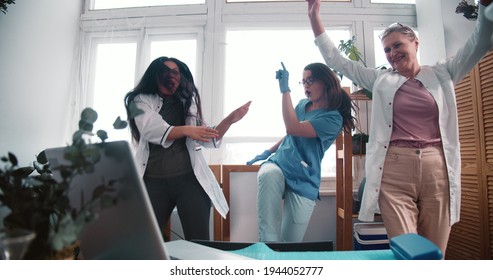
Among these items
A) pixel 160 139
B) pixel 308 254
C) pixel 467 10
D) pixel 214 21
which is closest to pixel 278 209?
pixel 308 254

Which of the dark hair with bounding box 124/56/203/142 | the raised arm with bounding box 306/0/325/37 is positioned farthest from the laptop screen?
the raised arm with bounding box 306/0/325/37

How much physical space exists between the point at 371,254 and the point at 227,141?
91 cm

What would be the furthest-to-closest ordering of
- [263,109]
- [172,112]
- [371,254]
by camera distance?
1. [263,109]
2. [172,112]
3. [371,254]

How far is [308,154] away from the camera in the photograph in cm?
96

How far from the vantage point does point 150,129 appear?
0.80m

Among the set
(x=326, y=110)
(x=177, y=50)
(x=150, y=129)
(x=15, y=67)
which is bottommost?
(x=150, y=129)

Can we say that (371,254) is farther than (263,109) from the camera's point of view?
No

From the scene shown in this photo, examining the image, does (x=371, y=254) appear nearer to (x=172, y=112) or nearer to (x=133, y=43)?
(x=172, y=112)

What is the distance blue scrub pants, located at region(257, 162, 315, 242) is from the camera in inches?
36.1

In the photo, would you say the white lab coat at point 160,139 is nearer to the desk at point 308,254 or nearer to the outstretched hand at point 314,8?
the desk at point 308,254

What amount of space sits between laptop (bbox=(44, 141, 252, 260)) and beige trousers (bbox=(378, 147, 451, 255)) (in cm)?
65

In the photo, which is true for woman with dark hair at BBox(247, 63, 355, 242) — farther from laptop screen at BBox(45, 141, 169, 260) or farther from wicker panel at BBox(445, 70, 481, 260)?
laptop screen at BBox(45, 141, 169, 260)

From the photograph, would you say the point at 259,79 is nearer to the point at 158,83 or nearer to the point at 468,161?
the point at 158,83
